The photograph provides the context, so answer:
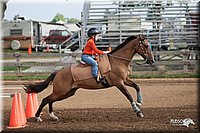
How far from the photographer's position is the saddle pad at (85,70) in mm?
10016

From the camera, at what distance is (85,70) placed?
397 inches

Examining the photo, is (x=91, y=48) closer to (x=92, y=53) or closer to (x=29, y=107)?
(x=92, y=53)

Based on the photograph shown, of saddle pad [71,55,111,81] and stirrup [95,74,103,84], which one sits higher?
saddle pad [71,55,111,81]

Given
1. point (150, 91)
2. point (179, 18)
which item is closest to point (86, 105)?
point (150, 91)

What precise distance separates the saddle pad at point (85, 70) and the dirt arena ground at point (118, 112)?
1.04 metres

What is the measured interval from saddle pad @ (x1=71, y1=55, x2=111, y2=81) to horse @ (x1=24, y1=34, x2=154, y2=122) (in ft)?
0.27

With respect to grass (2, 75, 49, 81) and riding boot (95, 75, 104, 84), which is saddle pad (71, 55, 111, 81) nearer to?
riding boot (95, 75, 104, 84)

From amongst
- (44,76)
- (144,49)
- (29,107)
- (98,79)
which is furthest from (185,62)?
(29,107)

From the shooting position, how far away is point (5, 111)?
11.7 meters

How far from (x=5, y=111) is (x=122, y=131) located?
15.1 feet

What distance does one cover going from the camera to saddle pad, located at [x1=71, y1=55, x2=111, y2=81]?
1002cm

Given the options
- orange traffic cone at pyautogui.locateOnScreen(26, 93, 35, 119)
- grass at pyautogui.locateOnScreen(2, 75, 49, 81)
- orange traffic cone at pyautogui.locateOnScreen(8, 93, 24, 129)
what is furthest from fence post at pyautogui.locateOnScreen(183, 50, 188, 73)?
orange traffic cone at pyautogui.locateOnScreen(8, 93, 24, 129)

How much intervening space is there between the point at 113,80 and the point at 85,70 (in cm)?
72

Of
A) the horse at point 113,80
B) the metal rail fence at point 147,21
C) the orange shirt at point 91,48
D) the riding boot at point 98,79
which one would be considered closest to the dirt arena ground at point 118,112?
the horse at point 113,80
